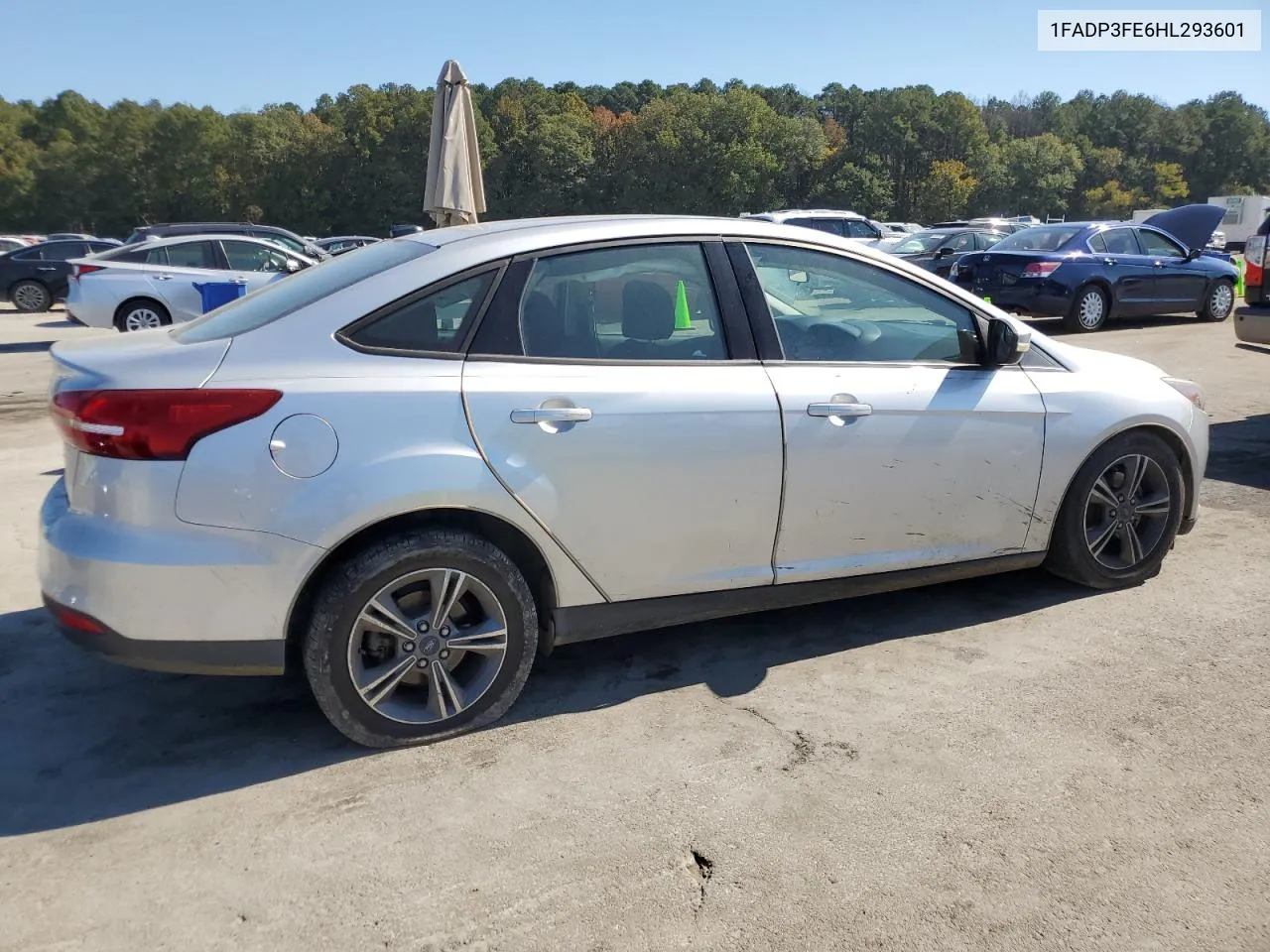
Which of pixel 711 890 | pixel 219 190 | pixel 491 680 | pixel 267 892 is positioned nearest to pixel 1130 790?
pixel 711 890

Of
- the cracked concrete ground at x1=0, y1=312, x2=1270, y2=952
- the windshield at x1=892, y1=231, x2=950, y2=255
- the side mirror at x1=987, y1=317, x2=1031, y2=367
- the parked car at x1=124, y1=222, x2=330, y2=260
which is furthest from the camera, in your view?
the windshield at x1=892, y1=231, x2=950, y2=255

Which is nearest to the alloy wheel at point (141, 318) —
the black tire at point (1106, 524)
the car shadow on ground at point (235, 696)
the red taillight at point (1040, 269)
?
the car shadow on ground at point (235, 696)

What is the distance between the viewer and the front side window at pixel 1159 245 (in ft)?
49.8

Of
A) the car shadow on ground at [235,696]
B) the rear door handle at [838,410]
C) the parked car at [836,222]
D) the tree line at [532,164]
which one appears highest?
the tree line at [532,164]

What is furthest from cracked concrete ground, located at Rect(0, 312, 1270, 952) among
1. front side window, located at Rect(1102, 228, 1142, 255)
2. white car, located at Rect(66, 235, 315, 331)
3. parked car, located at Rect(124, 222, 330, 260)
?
parked car, located at Rect(124, 222, 330, 260)

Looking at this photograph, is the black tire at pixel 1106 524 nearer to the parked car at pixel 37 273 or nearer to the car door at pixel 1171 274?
the car door at pixel 1171 274

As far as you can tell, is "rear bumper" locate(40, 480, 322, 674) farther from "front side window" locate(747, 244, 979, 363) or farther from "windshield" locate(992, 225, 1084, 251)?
"windshield" locate(992, 225, 1084, 251)

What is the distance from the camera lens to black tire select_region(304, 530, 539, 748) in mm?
3164

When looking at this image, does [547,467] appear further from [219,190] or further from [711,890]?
[219,190]

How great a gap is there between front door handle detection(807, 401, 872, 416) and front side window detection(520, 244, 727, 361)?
0.39 metres

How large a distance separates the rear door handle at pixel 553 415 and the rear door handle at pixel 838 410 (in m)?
0.87

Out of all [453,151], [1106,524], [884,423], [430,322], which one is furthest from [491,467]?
[453,151]

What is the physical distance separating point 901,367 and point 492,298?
Answer: 164 centimetres

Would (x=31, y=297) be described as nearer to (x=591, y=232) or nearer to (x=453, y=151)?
(x=453, y=151)
